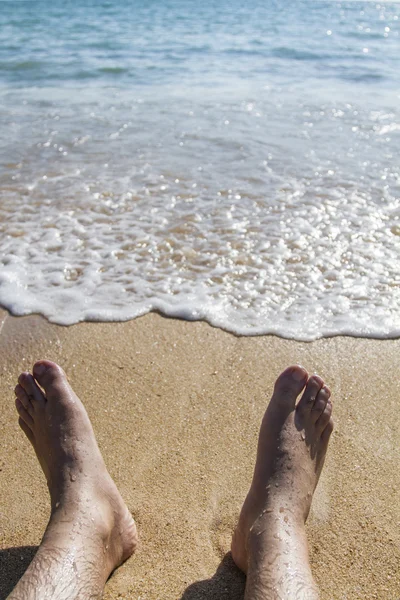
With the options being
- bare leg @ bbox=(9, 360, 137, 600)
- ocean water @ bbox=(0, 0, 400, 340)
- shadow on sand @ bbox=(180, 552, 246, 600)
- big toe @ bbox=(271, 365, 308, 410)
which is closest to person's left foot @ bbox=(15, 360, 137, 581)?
bare leg @ bbox=(9, 360, 137, 600)

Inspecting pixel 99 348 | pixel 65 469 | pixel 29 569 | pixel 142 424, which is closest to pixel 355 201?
pixel 99 348

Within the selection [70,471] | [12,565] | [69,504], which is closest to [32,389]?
[70,471]

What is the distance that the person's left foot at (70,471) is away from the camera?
170 centimetres

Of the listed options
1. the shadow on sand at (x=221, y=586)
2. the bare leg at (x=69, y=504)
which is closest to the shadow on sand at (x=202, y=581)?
the shadow on sand at (x=221, y=586)

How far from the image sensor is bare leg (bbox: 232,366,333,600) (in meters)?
1.52

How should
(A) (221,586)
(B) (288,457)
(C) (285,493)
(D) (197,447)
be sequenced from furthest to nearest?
(D) (197,447)
(B) (288,457)
(C) (285,493)
(A) (221,586)

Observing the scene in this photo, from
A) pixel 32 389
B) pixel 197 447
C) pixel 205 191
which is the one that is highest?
pixel 32 389

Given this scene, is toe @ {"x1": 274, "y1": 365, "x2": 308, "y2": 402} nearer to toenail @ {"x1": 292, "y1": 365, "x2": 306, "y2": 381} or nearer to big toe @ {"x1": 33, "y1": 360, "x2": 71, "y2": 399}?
toenail @ {"x1": 292, "y1": 365, "x2": 306, "y2": 381}

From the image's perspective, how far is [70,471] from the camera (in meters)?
1.87

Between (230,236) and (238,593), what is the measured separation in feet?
8.01

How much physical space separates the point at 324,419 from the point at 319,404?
0.18 ft

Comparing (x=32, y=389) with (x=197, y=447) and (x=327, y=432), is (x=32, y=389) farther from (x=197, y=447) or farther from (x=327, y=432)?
(x=327, y=432)

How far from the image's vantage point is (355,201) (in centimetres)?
429

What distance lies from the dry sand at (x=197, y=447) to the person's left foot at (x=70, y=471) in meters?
0.11
